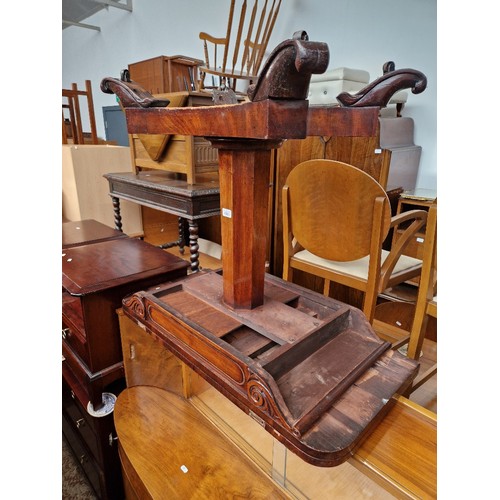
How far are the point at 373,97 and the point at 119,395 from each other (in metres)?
0.97

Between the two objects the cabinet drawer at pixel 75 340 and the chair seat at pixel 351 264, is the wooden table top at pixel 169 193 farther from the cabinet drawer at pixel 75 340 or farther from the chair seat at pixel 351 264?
the cabinet drawer at pixel 75 340

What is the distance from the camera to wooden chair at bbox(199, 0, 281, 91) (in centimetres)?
258

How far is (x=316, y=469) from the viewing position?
28.2 inches

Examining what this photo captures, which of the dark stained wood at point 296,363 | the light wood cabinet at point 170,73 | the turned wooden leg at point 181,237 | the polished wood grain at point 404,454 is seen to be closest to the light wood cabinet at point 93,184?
the turned wooden leg at point 181,237

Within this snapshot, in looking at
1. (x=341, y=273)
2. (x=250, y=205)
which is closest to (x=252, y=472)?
(x=250, y=205)

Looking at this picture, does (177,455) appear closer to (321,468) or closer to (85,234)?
(321,468)

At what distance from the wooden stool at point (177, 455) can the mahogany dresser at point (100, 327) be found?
92 millimetres

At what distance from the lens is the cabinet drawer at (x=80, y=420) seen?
114cm

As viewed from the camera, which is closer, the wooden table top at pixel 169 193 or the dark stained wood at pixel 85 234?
the dark stained wood at pixel 85 234

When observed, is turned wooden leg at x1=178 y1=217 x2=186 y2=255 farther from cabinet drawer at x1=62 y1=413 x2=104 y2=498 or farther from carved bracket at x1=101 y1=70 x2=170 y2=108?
carved bracket at x1=101 y1=70 x2=170 y2=108

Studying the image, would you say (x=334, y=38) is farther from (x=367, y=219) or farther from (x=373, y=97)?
(x=373, y=97)

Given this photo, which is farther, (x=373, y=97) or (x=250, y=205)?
(x=250, y=205)

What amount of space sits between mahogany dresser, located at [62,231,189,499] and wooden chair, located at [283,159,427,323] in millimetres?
466

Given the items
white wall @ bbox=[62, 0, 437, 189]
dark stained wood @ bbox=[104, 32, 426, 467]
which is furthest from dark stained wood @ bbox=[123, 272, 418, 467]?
white wall @ bbox=[62, 0, 437, 189]
